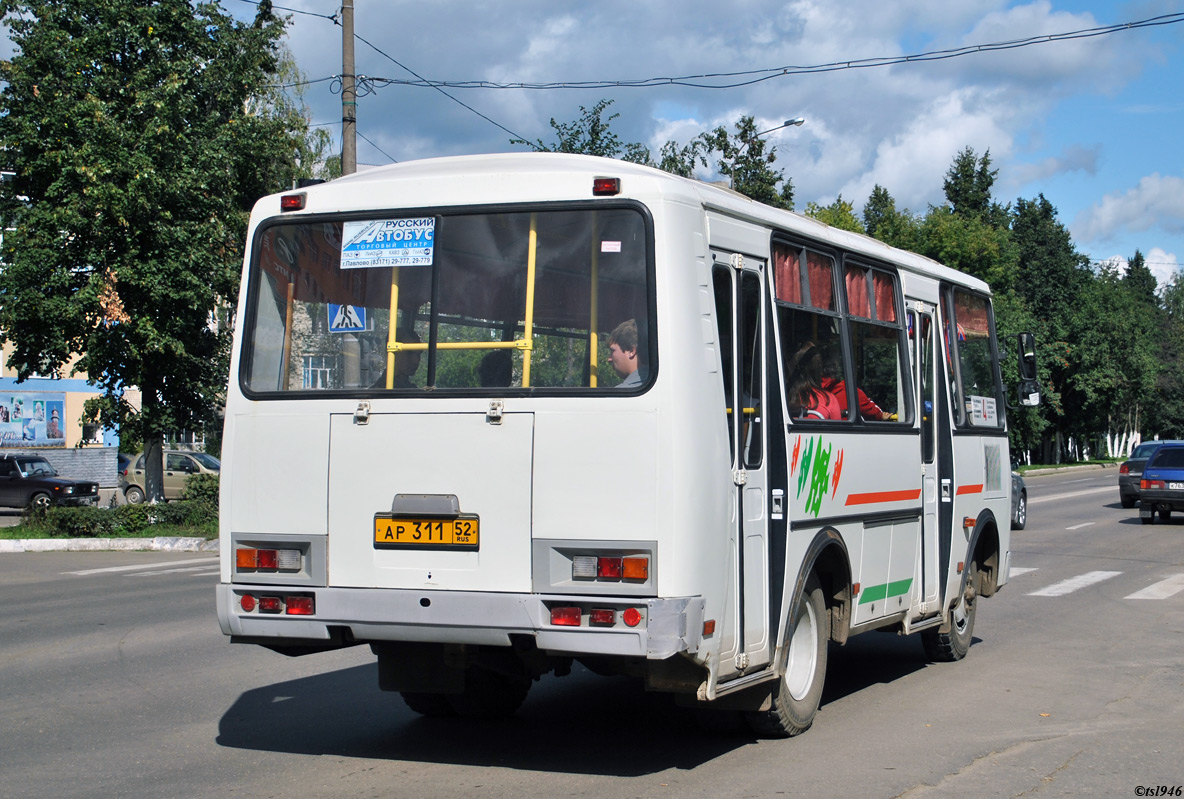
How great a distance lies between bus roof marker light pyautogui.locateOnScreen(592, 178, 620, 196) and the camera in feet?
19.9

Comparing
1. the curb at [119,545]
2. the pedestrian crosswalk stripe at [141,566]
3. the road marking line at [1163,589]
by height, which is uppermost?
the curb at [119,545]

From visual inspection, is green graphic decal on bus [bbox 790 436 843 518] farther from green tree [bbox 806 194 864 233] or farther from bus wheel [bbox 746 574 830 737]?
green tree [bbox 806 194 864 233]

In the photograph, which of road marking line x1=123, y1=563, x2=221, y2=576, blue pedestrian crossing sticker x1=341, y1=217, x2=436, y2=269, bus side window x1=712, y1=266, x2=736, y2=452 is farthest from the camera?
road marking line x1=123, y1=563, x2=221, y2=576

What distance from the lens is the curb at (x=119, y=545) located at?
21.7 meters

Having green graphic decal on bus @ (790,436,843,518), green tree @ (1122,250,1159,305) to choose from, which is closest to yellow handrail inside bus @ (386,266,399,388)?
green graphic decal on bus @ (790,436,843,518)

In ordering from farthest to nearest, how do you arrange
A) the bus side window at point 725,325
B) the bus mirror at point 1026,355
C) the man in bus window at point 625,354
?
the bus mirror at point 1026,355
the bus side window at point 725,325
the man in bus window at point 625,354

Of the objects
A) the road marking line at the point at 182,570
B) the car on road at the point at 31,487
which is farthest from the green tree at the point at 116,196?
the car on road at the point at 31,487

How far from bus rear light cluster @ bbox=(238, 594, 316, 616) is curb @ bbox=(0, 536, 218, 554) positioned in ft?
52.7

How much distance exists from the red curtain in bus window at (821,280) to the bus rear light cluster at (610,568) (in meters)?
2.51

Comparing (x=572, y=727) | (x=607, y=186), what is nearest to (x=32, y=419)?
(x=572, y=727)

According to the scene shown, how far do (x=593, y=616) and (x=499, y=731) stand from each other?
2075 mm

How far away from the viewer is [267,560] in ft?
21.0

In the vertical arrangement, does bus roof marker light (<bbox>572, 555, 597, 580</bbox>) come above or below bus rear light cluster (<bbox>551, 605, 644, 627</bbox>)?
above

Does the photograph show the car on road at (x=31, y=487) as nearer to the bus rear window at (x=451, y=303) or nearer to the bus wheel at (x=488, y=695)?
the bus wheel at (x=488, y=695)
